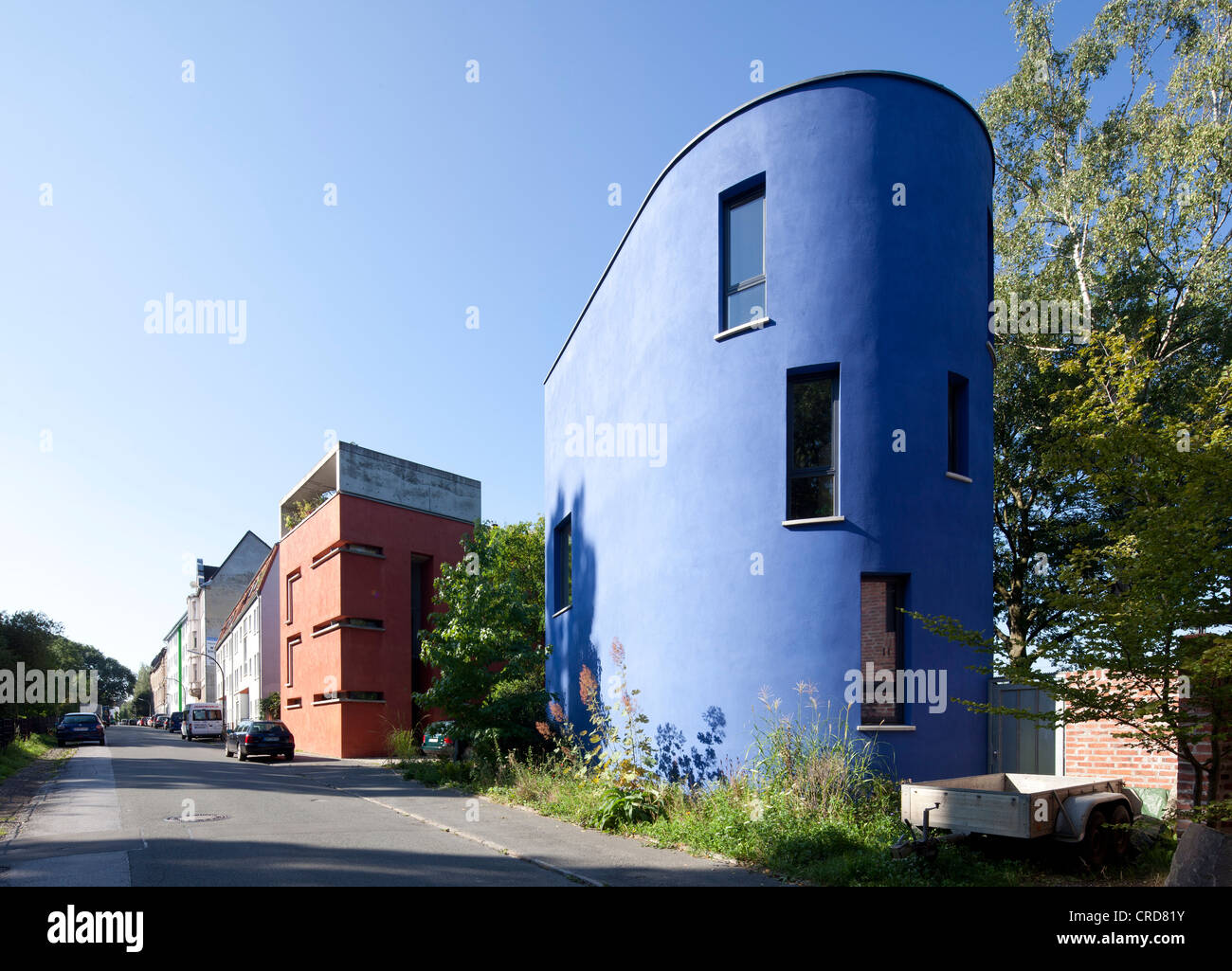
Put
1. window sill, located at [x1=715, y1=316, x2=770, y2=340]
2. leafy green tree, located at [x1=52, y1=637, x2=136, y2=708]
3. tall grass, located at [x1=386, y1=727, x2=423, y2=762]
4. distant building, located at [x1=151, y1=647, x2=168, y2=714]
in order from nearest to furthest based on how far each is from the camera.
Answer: window sill, located at [x1=715, y1=316, x2=770, y2=340]
tall grass, located at [x1=386, y1=727, x2=423, y2=762]
distant building, located at [x1=151, y1=647, x2=168, y2=714]
leafy green tree, located at [x1=52, y1=637, x2=136, y2=708]

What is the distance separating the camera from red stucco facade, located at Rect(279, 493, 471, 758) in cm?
2858

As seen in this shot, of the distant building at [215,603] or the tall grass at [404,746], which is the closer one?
the tall grass at [404,746]

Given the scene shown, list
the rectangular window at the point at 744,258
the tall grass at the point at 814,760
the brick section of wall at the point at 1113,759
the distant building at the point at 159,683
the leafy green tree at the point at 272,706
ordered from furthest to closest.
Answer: the distant building at the point at 159,683 < the leafy green tree at the point at 272,706 < the rectangular window at the point at 744,258 < the brick section of wall at the point at 1113,759 < the tall grass at the point at 814,760

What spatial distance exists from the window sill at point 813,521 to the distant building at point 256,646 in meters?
35.2

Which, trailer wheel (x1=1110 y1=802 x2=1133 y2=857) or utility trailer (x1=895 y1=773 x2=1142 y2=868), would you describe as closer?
utility trailer (x1=895 y1=773 x2=1142 y2=868)

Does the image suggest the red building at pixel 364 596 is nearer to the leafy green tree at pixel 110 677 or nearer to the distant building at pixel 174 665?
the distant building at pixel 174 665

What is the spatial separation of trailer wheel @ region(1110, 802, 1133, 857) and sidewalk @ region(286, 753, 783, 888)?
146 inches

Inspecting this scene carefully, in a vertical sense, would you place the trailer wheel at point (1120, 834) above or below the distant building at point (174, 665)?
above

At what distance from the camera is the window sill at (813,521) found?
10867 mm

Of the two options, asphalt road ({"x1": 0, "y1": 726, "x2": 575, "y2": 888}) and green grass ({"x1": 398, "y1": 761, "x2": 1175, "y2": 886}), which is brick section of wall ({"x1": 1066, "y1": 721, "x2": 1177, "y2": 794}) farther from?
asphalt road ({"x1": 0, "y1": 726, "x2": 575, "y2": 888})

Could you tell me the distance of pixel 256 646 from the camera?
45781 mm

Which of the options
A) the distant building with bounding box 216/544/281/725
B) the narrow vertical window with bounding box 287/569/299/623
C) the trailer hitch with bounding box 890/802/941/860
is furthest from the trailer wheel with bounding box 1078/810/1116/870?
the distant building with bounding box 216/544/281/725

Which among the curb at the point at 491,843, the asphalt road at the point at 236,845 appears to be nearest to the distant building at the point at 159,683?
the asphalt road at the point at 236,845
